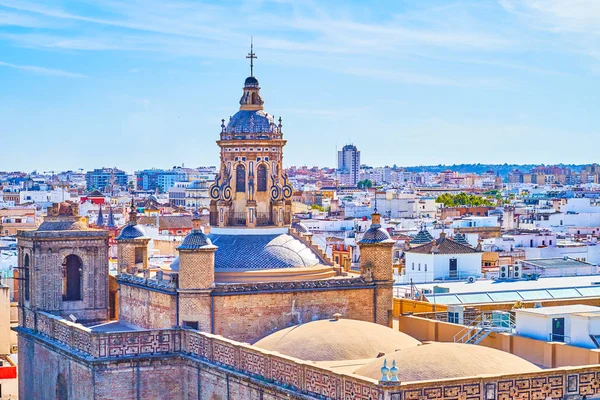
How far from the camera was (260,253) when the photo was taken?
34.8 m

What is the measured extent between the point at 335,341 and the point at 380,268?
225 inches

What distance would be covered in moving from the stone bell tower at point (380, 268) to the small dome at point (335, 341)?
342cm

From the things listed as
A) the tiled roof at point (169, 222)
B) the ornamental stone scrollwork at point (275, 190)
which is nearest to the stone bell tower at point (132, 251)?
the ornamental stone scrollwork at point (275, 190)

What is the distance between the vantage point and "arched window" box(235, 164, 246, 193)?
3619 centimetres

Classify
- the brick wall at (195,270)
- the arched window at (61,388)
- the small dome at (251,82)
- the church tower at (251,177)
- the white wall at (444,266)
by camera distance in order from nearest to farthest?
the brick wall at (195,270) → the arched window at (61,388) → the church tower at (251,177) → the small dome at (251,82) → the white wall at (444,266)

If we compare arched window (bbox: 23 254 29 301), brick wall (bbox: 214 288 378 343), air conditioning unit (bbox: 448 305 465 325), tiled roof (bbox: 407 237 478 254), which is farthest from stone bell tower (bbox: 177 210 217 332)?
tiled roof (bbox: 407 237 478 254)

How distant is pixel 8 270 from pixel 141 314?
83.9 feet

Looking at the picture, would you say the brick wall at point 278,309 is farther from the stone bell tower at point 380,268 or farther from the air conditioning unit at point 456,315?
the air conditioning unit at point 456,315

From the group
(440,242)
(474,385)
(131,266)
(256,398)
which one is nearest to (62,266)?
(131,266)

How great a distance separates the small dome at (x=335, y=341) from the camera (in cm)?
2886

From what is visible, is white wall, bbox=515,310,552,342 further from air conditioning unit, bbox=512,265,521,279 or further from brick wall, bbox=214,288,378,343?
air conditioning unit, bbox=512,265,521,279

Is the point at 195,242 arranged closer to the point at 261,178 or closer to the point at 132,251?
the point at 261,178

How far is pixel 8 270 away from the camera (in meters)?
59.3

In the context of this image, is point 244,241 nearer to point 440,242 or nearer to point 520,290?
point 520,290
